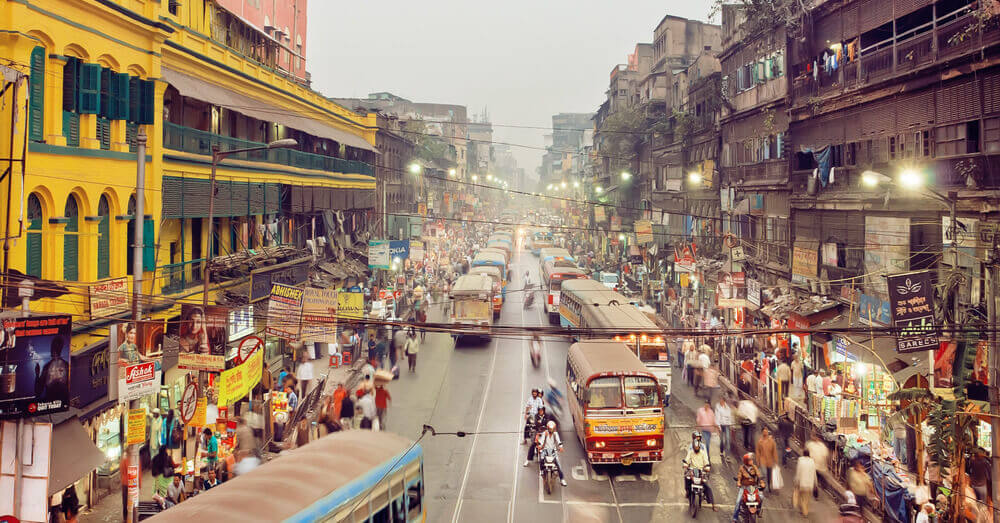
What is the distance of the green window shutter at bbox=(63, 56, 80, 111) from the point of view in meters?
15.7

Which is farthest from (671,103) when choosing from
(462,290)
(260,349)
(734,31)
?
(260,349)

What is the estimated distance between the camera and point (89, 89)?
52.9ft

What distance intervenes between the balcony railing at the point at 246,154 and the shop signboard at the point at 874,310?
19.8 metres

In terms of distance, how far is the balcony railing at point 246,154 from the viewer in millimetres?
21250

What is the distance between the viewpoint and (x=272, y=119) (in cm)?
2597

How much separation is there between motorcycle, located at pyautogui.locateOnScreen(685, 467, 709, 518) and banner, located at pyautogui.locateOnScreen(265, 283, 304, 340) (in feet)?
31.8

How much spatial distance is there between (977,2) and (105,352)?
2230 centimetres

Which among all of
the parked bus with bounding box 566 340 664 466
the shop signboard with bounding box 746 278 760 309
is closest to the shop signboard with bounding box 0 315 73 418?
the parked bus with bounding box 566 340 664 466

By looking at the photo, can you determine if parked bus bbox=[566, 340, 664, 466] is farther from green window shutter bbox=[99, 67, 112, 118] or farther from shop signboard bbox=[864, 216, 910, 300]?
green window shutter bbox=[99, 67, 112, 118]

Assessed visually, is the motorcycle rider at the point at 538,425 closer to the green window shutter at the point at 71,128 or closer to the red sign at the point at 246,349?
the red sign at the point at 246,349

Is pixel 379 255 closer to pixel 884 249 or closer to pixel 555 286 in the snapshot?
pixel 555 286

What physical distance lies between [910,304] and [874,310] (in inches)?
250

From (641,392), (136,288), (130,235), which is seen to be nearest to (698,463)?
(641,392)

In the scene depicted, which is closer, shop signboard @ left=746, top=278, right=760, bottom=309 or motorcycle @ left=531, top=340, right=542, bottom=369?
shop signboard @ left=746, top=278, right=760, bottom=309
